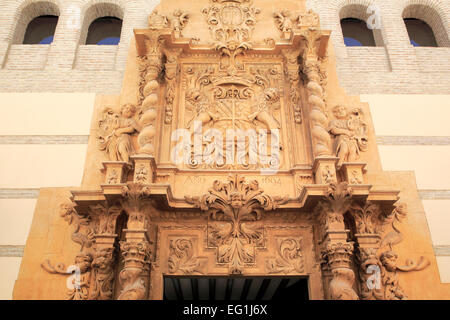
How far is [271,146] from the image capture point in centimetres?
676

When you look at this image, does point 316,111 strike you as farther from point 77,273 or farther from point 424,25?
point 77,273

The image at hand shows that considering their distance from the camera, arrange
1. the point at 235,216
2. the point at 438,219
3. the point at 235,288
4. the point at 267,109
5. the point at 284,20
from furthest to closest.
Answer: the point at 284,20 → the point at 235,288 → the point at 267,109 → the point at 438,219 → the point at 235,216

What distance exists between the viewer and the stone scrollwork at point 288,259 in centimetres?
586

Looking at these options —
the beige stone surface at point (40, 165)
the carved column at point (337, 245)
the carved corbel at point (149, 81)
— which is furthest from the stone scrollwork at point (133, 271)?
the carved column at point (337, 245)

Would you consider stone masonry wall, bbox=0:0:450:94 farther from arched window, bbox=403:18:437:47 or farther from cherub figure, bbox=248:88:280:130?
cherub figure, bbox=248:88:280:130

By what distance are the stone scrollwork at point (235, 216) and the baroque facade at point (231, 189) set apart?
0.07 ft

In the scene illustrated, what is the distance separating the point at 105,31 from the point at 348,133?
5539 millimetres

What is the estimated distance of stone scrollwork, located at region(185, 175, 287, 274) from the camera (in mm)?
5914

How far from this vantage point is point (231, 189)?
613 centimetres

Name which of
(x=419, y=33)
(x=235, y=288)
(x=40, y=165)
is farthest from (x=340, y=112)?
(x=40, y=165)

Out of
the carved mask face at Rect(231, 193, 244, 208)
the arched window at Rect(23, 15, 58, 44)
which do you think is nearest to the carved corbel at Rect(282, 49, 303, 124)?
the carved mask face at Rect(231, 193, 244, 208)

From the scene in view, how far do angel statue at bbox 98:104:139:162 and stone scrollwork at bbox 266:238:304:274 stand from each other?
2.71 meters
